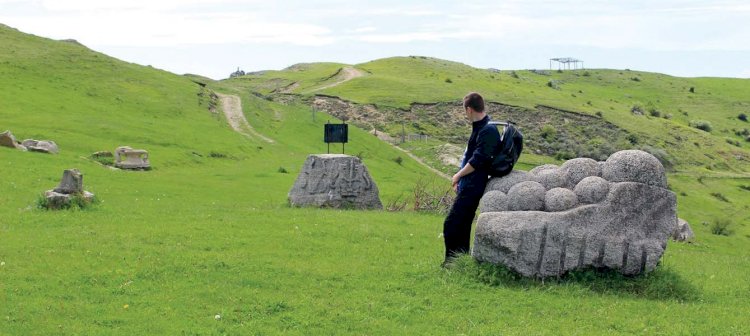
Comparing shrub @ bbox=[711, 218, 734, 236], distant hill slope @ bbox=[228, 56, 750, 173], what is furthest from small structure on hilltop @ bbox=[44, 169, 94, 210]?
distant hill slope @ bbox=[228, 56, 750, 173]

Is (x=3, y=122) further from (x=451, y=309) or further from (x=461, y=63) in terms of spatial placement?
(x=461, y=63)

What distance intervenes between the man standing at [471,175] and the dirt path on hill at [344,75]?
91911mm

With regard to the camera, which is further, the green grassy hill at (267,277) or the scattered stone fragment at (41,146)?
the scattered stone fragment at (41,146)

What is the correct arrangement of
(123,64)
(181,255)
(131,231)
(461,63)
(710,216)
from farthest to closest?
(461,63)
(123,64)
(710,216)
(131,231)
(181,255)

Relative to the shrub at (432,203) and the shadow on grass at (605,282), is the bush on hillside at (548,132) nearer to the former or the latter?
the shrub at (432,203)

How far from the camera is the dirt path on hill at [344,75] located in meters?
110

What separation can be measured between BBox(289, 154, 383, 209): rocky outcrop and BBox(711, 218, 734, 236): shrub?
104 feet

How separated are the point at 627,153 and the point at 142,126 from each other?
45.5m

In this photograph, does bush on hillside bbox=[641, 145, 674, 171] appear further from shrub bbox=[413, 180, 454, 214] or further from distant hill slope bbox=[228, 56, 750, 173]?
shrub bbox=[413, 180, 454, 214]

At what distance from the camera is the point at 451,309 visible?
39.3ft

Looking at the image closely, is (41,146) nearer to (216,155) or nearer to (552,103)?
(216,155)

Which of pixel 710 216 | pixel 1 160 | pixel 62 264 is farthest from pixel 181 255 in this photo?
pixel 710 216

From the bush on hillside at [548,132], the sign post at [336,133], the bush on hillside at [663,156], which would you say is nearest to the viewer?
the sign post at [336,133]

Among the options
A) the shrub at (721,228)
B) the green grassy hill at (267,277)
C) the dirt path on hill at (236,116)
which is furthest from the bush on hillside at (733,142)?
the green grassy hill at (267,277)
